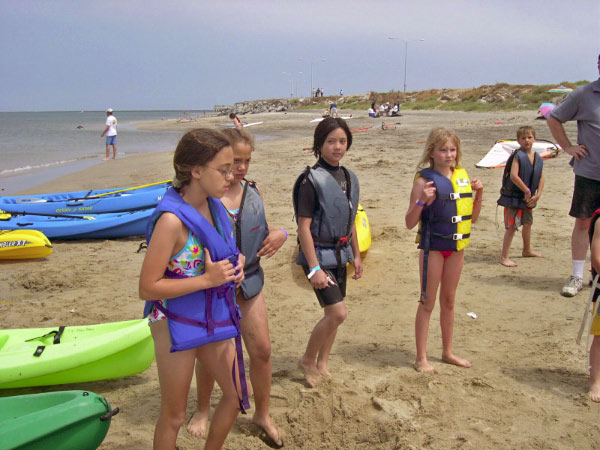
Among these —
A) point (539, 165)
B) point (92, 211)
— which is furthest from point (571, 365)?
point (92, 211)

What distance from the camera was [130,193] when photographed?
10102 millimetres

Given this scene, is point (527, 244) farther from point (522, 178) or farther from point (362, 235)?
point (362, 235)

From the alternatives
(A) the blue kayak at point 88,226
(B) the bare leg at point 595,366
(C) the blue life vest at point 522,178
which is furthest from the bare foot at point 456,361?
(A) the blue kayak at point 88,226

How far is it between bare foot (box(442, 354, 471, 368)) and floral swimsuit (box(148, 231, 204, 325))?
2.42 m

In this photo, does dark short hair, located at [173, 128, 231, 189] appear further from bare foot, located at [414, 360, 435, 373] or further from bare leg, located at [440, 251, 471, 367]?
bare foot, located at [414, 360, 435, 373]

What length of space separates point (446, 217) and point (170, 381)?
2260mm

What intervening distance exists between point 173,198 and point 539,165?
541 cm

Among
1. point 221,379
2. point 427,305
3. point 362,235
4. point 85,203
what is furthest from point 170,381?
point 85,203

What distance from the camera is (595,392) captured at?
345cm

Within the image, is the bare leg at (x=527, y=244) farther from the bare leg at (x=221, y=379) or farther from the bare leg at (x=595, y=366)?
the bare leg at (x=221, y=379)

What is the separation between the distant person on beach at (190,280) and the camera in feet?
7.32

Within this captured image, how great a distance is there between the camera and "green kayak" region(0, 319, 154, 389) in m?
3.73

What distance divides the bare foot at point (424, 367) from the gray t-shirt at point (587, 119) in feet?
8.41

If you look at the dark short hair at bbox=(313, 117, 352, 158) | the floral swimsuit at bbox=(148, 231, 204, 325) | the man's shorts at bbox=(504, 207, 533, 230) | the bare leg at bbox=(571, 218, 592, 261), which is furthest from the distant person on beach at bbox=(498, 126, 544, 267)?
the floral swimsuit at bbox=(148, 231, 204, 325)
